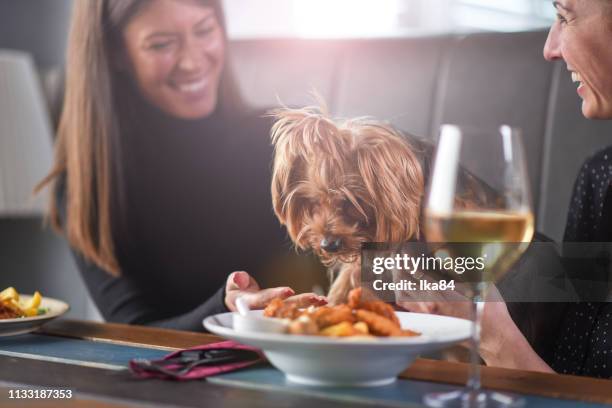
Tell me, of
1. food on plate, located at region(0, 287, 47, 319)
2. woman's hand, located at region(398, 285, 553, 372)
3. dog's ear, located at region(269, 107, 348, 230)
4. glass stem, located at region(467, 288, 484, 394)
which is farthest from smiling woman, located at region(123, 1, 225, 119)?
glass stem, located at region(467, 288, 484, 394)

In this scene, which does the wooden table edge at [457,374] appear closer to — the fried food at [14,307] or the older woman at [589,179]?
the fried food at [14,307]

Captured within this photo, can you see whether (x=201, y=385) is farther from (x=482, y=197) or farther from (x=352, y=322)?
(x=482, y=197)

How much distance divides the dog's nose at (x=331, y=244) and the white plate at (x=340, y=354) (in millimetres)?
380

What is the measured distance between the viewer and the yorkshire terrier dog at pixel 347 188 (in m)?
1.21

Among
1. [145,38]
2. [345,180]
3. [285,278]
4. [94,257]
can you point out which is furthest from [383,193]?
[94,257]

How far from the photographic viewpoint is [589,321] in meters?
1.15

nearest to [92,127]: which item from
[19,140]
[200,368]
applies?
[19,140]

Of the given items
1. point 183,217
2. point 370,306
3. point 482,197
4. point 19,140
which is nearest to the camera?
point 482,197

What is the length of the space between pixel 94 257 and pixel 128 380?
834 mm

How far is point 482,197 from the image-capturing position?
0.73 metres

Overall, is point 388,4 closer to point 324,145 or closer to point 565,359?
point 324,145

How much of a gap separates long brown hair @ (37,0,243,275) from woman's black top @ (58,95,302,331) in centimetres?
2

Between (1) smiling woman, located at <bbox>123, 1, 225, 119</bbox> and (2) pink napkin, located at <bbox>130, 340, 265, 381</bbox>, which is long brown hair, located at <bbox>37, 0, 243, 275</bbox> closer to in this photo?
(1) smiling woman, located at <bbox>123, 1, 225, 119</bbox>

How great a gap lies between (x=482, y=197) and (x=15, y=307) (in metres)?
0.70
